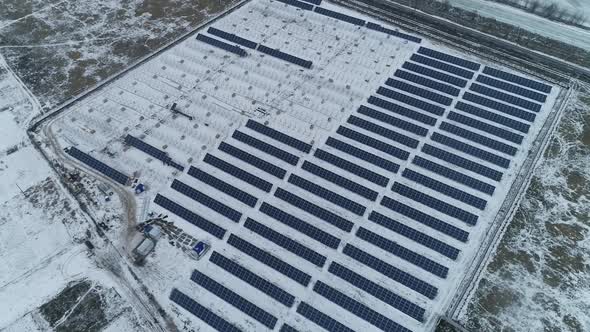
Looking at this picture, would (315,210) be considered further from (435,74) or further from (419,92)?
(435,74)

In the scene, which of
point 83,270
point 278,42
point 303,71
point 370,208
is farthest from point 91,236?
point 278,42

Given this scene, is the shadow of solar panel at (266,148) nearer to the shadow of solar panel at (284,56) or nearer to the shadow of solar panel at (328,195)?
the shadow of solar panel at (328,195)

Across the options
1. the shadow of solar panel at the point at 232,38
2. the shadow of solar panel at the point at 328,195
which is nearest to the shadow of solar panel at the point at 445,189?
the shadow of solar panel at the point at 328,195

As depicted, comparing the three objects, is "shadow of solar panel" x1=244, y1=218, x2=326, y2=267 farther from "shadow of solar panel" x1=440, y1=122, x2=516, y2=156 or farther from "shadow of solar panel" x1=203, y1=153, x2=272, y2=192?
"shadow of solar panel" x1=440, y1=122, x2=516, y2=156

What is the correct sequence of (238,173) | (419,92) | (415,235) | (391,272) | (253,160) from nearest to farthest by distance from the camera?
(391,272) < (415,235) < (238,173) < (253,160) < (419,92)

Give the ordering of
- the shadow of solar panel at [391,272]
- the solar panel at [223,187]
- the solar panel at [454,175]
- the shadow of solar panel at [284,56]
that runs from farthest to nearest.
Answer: the shadow of solar panel at [284,56] < the solar panel at [454,175] < the solar panel at [223,187] < the shadow of solar panel at [391,272]

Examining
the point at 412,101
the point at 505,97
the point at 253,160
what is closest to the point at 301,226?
the point at 253,160
